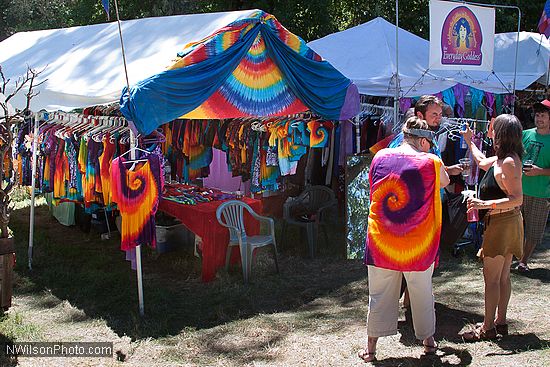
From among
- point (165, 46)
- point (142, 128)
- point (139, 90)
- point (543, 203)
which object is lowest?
point (543, 203)

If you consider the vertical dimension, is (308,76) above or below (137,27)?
below

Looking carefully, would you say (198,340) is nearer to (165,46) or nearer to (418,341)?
(418,341)

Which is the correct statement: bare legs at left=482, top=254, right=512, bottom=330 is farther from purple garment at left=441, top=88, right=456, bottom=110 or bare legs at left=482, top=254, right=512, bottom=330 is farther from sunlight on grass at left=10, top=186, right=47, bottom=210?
sunlight on grass at left=10, top=186, right=47, bottom=210

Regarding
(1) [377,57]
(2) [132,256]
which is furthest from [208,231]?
(1) [377,57]

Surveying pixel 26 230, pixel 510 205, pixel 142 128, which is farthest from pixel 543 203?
pixel 26 230

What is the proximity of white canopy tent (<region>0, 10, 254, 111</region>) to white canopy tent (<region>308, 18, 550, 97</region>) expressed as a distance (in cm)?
235

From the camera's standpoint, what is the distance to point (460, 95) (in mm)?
8562

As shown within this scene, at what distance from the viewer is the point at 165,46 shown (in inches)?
233

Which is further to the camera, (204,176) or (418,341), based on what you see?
(204,176)

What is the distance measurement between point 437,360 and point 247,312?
175 centimetres

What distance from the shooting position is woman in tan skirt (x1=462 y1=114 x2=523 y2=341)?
12.7ft

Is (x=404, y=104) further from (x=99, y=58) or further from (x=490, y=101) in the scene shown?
(x=99, y=58)

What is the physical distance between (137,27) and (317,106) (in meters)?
2.46

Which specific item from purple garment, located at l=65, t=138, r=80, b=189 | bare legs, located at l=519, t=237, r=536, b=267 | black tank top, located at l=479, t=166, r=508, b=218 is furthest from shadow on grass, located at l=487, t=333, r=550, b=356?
purple garment, located at l=65, t=138, r=80, b=189
